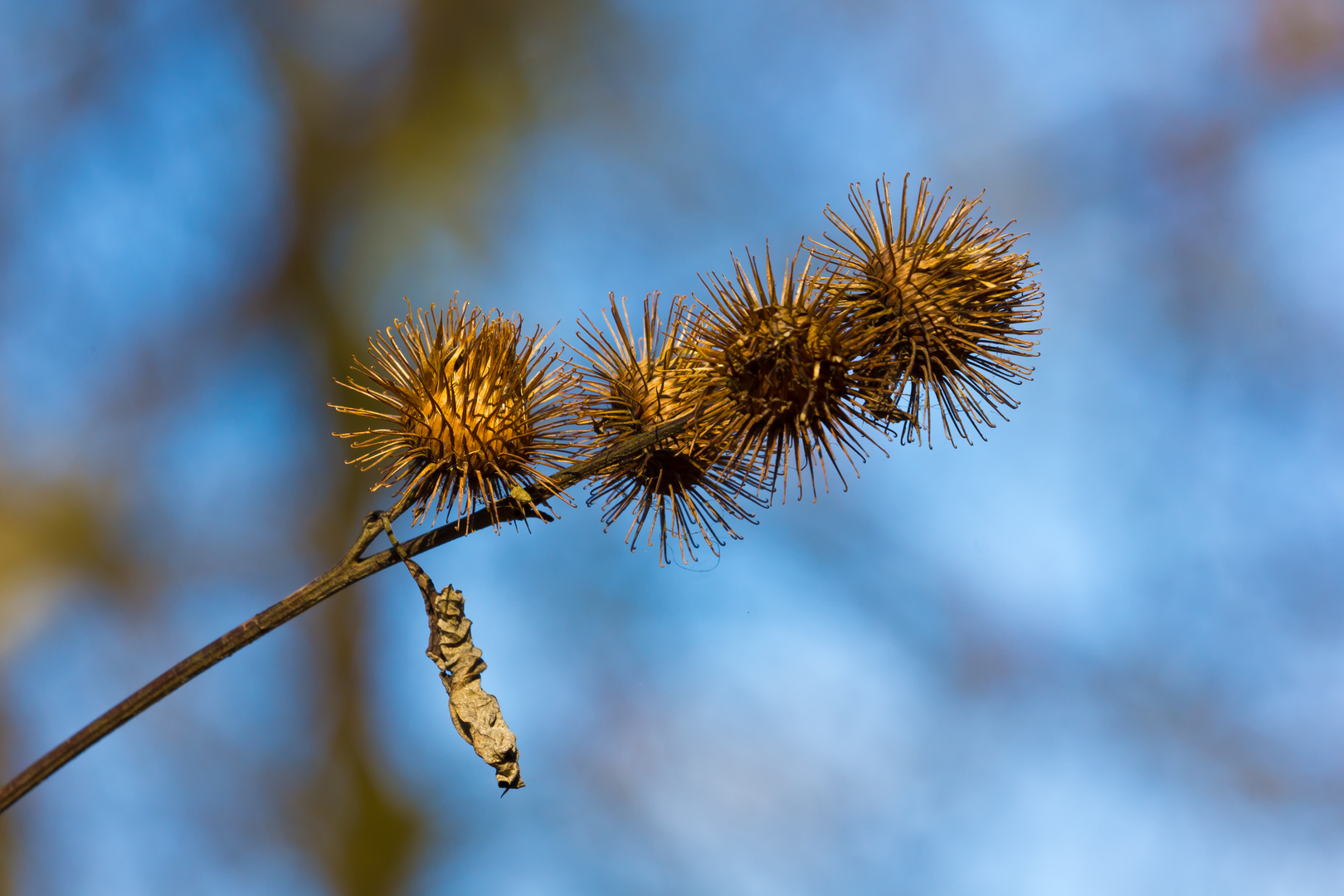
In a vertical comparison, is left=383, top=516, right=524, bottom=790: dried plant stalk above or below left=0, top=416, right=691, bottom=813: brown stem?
below

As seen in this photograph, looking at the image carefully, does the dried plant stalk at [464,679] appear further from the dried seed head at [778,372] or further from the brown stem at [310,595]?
the dried seed head at [778,372]

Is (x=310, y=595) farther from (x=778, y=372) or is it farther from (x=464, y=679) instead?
(x=778, y=372)

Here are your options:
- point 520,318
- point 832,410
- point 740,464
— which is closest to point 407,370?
point 520,318

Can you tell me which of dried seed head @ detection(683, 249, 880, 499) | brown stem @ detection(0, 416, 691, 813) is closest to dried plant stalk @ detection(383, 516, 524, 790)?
brown stem @ detection(0, 416, 691, 813)

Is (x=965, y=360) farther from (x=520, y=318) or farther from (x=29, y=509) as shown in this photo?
(x=29, y=509)

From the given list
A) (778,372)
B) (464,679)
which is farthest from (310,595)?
(778,372)

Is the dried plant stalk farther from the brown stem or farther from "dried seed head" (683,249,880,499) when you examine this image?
"dried seed head" (683,249,880,499)
